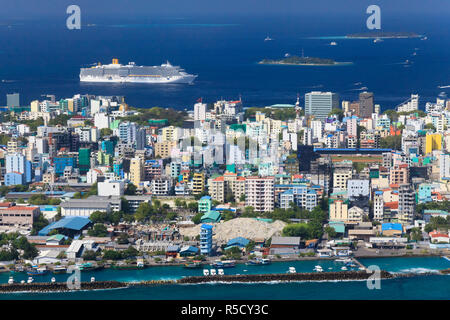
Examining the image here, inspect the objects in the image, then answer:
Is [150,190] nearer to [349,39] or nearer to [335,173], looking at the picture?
[335,173]

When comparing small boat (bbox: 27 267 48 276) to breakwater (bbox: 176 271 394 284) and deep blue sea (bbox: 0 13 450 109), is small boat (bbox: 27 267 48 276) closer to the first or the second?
breakwater (bbox: 176 271 394 284)

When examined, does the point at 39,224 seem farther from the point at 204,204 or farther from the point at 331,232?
the point at 331,232

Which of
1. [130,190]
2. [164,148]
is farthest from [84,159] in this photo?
[130,190]

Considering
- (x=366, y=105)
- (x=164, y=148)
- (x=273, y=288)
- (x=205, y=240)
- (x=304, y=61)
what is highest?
(x=304, y=61)

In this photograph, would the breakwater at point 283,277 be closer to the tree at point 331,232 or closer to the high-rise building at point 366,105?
the tree at point 331,232

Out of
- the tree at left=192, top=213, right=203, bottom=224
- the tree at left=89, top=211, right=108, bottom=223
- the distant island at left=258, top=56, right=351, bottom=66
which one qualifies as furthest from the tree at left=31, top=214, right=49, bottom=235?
the distant island at left=258, top=56, right=351, bottom=66
